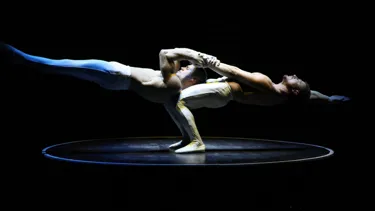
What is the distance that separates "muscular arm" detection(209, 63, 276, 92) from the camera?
3.82 m

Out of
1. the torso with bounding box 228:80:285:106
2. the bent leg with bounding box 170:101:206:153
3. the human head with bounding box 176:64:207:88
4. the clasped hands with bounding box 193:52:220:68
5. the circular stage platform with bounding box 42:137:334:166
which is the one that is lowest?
the circular stage platform with bounding box 42:137:334:166

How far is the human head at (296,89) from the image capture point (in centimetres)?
396

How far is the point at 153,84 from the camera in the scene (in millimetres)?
3814

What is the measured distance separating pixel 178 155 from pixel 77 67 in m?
1.02

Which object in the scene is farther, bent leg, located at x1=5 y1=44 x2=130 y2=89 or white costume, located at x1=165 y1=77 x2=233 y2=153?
white costume, located at x1=165 y1=77 x2=233 y2=153

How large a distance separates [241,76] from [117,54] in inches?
50.9

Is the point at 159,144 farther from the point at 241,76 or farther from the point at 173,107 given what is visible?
the point at 241,76

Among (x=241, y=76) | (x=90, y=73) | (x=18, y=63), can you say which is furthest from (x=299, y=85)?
Result: (x=18, y=63)

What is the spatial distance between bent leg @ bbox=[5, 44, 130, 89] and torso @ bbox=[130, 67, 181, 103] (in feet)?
0.27

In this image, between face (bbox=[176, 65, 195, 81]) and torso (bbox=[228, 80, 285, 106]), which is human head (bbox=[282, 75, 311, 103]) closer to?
torso (bbox=[228, 80, 285, 106])

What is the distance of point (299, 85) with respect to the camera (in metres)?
3.95

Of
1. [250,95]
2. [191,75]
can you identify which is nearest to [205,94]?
[191,75]

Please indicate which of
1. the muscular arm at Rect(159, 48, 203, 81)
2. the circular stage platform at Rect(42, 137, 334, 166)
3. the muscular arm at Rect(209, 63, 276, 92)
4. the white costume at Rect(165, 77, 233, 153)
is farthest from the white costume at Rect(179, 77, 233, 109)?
the circular stage platform at Rect(42, 137, 334, 166)

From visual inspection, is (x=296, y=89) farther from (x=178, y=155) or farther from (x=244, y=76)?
(x=178, y=155)
